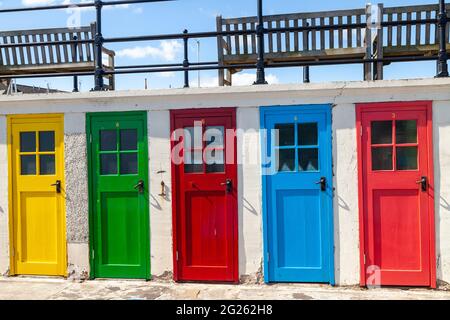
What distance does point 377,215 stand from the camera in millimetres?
4266

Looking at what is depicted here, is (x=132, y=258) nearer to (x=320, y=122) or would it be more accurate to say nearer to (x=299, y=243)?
(x=299, y=243)

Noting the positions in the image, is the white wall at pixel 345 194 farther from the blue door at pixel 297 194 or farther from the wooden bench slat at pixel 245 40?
the wooden bench slat at pixel 245 40

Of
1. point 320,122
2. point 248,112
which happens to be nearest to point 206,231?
point 248,112

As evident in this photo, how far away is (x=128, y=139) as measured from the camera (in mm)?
4645

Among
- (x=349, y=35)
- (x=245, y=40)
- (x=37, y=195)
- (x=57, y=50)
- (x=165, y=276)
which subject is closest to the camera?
(x=165, y=276)

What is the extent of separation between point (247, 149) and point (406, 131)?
173cm

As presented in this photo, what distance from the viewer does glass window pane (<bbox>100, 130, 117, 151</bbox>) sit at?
4652mm

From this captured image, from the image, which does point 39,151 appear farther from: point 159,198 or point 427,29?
point 427,29

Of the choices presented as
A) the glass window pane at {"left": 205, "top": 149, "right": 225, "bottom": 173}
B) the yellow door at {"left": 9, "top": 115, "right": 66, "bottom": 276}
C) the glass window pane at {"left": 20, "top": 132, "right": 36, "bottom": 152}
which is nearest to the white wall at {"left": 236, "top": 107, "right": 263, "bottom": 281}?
the glass window pane at {"left": 205, "top": 149, "right": 225, "bottom": 173}

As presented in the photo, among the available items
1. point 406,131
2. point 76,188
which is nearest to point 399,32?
point 406,131

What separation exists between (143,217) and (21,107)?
6.66 feet

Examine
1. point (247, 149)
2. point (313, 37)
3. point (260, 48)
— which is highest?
Result: point (313, 37)
